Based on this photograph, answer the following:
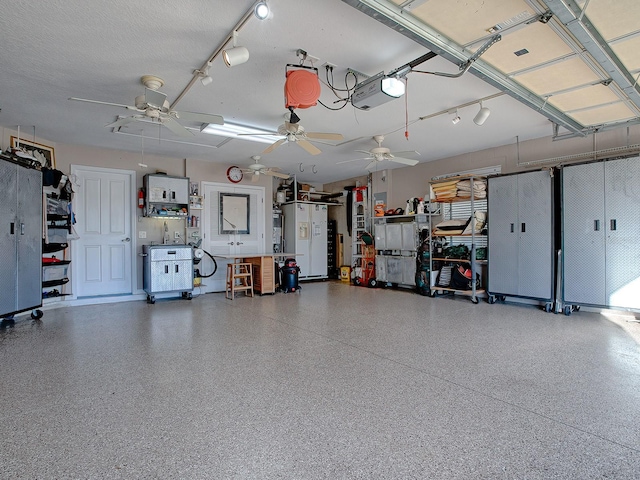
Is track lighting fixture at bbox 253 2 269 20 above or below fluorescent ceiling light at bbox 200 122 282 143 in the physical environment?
below

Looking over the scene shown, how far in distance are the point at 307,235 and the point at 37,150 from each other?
576cm

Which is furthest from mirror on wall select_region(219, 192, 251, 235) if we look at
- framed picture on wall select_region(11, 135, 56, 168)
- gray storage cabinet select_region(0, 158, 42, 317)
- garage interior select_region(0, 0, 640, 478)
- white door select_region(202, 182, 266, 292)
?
gray storage cabinet select_region(0, 158, 42, 317)

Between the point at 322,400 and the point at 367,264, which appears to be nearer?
the point at 322,400

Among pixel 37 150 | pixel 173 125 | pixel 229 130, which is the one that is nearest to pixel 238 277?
pixel 229 130

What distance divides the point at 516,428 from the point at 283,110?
13.5 feet

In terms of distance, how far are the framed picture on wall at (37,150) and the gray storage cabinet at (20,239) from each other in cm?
75

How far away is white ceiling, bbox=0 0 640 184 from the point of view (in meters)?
2.62

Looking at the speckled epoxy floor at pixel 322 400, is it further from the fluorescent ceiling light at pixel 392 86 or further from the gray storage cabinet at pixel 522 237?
the fluorescent ceiling light at pixel 392 86

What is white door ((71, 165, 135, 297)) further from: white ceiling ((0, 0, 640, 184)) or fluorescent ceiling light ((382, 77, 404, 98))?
fluorescent ceiling light ((382, 77, 404, 98))

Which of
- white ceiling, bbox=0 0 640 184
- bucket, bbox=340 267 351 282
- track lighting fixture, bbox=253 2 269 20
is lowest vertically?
bucket, bbox=340 267 351 282

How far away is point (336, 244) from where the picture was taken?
1009cm

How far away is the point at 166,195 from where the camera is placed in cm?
677

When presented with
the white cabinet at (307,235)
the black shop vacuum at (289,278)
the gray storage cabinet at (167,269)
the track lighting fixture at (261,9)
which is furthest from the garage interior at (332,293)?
the white cabinet at (307,235)

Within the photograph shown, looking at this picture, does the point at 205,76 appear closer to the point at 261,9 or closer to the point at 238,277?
the point at 261,9
